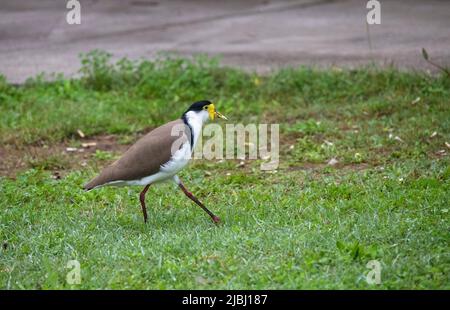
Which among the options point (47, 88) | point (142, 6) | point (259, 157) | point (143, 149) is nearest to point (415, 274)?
point (143, 149)

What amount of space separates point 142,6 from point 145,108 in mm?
5060

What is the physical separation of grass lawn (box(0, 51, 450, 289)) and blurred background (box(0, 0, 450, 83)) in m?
0.70

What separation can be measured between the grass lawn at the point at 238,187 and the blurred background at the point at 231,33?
0.70 metres

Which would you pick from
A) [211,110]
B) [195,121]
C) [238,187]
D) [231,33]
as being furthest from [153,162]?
[231,33]

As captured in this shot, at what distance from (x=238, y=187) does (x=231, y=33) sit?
5330 millimetres

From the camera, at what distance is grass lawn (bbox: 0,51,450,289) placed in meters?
5.38

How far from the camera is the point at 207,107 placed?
6.86m

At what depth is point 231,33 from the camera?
12469mm

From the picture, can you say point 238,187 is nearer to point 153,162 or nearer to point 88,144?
point 153,162

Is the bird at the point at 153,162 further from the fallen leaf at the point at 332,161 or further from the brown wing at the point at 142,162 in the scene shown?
the fallen leaf at the point at 332,161

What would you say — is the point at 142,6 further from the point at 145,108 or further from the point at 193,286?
the point at 193,286

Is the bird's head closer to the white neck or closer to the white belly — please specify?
the white neck

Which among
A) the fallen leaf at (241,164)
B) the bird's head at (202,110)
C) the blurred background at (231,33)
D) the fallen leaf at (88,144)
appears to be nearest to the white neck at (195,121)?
the bird's head at (202,110)

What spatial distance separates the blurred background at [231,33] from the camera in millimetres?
11133
